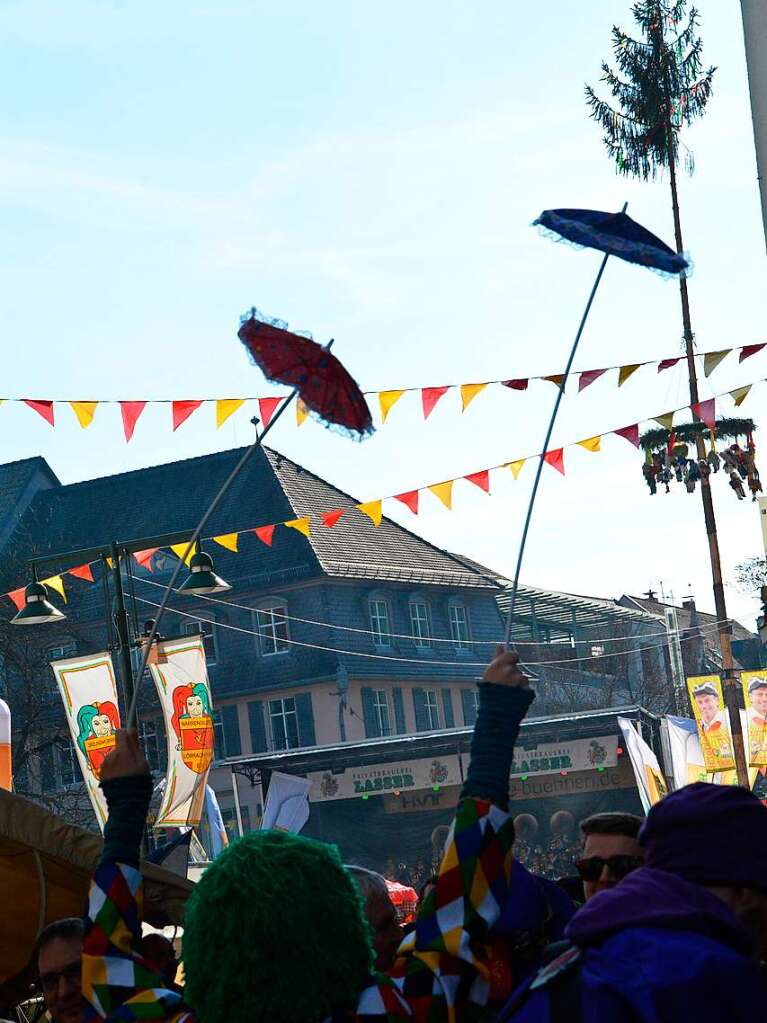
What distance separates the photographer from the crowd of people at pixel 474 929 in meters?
1.72

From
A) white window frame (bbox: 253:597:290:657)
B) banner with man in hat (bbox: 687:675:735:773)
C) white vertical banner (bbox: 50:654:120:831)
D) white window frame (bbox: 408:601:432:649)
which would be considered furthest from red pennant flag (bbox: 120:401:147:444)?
white window frame (bbox: 408:601:432:649)

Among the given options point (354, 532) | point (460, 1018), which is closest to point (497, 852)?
point (460, 1018)

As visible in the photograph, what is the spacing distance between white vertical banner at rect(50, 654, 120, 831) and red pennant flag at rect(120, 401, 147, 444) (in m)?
5.71

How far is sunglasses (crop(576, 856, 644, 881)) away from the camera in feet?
13.0

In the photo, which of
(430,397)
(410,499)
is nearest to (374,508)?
(410,499)

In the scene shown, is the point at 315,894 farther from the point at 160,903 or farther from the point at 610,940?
the point at 160,903

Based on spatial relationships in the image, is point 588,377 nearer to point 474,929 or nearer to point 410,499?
point 410,499

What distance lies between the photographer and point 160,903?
5.81 metres

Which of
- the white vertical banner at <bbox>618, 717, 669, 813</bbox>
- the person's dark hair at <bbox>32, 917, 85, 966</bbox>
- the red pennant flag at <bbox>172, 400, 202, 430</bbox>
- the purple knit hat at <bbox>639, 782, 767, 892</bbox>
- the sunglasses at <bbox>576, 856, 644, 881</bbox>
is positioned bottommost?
the white vertical banner at <bbox>618, 717, 669, 813</bbox>

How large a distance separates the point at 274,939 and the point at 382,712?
5035cm

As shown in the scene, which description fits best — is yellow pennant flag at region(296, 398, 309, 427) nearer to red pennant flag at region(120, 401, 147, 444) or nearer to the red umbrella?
the red umbrella

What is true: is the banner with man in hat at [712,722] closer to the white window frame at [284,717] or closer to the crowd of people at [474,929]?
the crowd of people at [474,929]

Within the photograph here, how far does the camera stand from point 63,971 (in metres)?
4.22

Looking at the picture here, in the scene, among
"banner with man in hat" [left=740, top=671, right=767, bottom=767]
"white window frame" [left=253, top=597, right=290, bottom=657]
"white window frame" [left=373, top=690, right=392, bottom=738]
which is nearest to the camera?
"banner with man in hat" [left=740, top=671, right=767, bottom=767]
